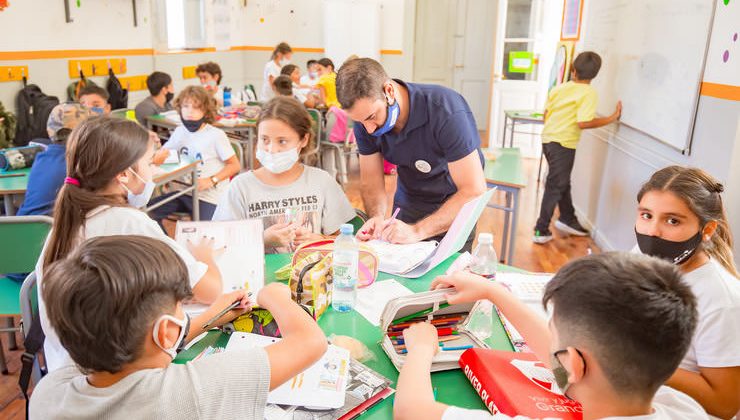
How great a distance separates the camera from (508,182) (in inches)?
133

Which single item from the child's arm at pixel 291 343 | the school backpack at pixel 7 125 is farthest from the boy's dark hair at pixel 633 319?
the school backpack at pixel 7 125

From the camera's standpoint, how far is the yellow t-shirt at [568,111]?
4316 millimetres

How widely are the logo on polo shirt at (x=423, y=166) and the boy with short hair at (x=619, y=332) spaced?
1319 mm

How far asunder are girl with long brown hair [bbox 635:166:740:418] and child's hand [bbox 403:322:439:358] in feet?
1.72

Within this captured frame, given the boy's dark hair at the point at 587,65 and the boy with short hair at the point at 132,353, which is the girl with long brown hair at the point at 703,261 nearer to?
the boy with short hair at the point at 132,353

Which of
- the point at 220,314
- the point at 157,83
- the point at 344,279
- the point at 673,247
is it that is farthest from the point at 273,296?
the point at 157,83

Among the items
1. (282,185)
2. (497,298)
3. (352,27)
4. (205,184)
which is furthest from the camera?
(352,27)

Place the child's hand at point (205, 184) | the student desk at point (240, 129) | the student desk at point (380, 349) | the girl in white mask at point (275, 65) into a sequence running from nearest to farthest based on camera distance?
the student desk at point (380, 349) < the child's hand at point (205, 184) < the student desk at point (240, 129) < the girl in white mask at point (275, 65)

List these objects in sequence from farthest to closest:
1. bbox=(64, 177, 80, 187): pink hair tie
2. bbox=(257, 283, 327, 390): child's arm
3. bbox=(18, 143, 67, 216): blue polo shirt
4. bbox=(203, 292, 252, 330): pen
A: bbox=(18, 143, 67, 216): blue polo shirt
bbox=(64, 177, 80, 187): pink hair tie
bbox=(203, 292, 252, 330): pen
bbox=(257, 283, 327, 390): child's arm

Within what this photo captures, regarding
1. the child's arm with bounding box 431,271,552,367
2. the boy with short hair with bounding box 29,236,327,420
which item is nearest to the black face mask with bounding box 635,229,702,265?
the child's arm with bounding box 431,271,552,367

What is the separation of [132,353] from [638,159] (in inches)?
142

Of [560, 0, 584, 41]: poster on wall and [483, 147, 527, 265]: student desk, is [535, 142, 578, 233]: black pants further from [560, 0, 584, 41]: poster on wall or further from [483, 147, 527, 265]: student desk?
[560, 0, 584, 41]: poster on wall

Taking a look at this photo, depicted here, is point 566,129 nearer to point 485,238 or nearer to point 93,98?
point 485,238

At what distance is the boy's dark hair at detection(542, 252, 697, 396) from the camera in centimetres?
86
